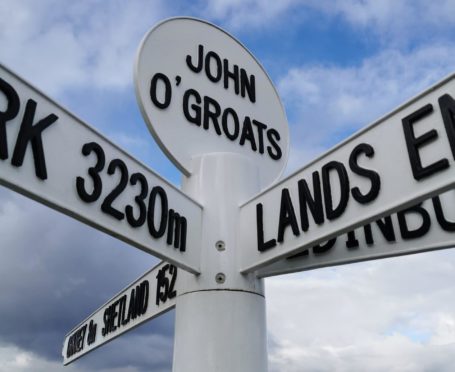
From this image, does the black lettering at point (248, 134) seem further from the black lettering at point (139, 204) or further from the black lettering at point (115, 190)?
the black lettering at point (115, 190)

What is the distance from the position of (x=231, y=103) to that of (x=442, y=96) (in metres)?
2.31

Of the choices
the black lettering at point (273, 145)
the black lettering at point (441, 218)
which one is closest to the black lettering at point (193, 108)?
the black lettering at point (273, 145)

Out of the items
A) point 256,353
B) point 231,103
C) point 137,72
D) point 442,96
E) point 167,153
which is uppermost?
point 231,103

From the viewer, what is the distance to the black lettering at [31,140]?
2.24m

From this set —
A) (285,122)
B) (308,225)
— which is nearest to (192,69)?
(285,122)

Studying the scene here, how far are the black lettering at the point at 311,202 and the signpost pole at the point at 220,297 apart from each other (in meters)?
0.68

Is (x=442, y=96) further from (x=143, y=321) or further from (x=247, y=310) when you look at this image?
(x=143, y=321)

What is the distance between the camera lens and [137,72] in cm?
360

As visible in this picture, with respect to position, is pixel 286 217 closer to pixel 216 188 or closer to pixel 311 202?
pixel 311 202

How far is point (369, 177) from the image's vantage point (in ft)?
8.38

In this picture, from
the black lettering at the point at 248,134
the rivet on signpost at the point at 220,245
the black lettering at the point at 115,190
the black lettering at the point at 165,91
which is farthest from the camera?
the black lettering at the point at 248,134

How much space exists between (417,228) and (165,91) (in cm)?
223

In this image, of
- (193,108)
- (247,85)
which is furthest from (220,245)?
(247,85)

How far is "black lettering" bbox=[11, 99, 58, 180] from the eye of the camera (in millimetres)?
2242
